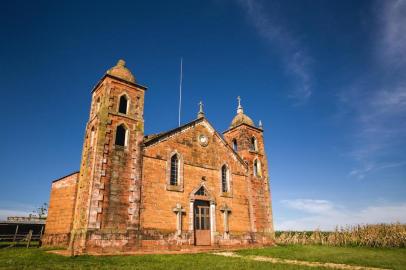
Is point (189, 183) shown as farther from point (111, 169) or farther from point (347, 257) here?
point (347, 257)

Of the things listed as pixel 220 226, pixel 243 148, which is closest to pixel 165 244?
pixel 220 226

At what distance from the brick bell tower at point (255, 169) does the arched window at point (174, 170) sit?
23.1ft

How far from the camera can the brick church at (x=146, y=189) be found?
1655 cm

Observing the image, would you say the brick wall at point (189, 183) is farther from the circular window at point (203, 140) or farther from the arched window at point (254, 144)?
the arched window at point (254, 144)

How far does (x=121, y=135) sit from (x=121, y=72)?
4.94 metres

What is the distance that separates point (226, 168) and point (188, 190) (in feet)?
16.2

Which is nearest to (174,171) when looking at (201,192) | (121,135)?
(201,192)

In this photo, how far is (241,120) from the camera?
2783 centimetres

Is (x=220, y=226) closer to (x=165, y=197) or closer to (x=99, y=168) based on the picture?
(x=165, y=197)

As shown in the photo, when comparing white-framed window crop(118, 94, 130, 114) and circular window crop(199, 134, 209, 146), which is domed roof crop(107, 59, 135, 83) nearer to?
white-framed window crop(118, 94, 130, 114)

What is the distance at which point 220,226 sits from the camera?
70.7 feet

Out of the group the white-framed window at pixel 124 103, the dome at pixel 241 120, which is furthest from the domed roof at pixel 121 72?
the dome at pixel 241 120

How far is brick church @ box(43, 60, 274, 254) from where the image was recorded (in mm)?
16547

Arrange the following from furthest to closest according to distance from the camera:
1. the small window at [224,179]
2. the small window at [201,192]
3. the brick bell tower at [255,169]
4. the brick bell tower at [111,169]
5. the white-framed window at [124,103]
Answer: the brick bell tower at [255,169] → the small window at [224,179] → the small window at [201,192] → the white-framed window at [124,103] → the brick bell tower at [111,169]
